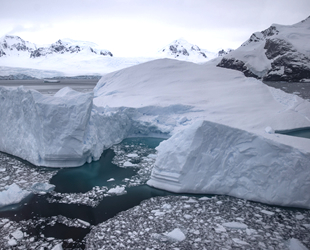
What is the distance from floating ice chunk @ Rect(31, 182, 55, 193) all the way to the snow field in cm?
160

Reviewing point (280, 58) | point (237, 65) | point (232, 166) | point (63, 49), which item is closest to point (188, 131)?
point (232, 166)

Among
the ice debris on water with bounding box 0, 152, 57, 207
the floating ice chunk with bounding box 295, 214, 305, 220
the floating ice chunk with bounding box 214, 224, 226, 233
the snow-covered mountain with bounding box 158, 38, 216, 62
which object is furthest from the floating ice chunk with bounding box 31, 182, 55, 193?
the snow-covered mountain with bounding box 158, 38, 216, 62

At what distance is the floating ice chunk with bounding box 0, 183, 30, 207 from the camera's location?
161 inches

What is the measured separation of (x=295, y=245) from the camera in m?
2.97

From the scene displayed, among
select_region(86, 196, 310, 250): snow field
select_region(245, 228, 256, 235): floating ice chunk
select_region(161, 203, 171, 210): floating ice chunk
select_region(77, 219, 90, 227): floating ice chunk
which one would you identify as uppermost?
select_region(245, 228, 256, 235): floating ice chunk

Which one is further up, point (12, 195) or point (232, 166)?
point (232, 166)

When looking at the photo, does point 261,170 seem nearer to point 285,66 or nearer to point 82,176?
point 82,176

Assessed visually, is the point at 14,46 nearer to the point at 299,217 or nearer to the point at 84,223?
the point at 84,223

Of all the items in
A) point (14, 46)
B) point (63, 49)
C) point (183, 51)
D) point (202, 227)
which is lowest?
Answer: point (202, 227)

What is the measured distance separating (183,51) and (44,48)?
5663 centimetres

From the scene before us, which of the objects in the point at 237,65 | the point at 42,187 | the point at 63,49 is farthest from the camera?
the point at 63,49

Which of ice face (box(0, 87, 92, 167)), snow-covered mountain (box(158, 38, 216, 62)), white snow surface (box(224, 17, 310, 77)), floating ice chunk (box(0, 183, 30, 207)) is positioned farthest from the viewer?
snow-covered mountain (box(158, 38, 216, 62))

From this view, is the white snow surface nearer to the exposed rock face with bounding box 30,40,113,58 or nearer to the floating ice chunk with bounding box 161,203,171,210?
the floating ice chunk with bounding box 161,203,171,210

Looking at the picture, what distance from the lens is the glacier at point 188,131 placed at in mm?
4242
